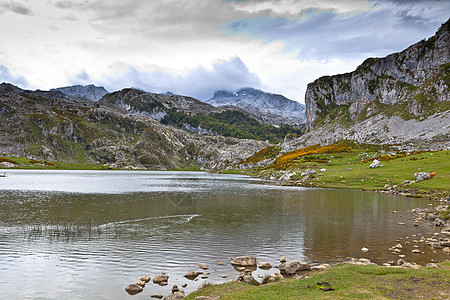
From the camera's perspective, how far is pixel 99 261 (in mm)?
28781

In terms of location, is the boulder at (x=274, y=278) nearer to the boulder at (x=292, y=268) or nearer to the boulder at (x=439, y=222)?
the boulder at (x=292, y=268)

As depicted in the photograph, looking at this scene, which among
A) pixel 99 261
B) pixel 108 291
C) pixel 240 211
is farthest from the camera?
pixel 240 211

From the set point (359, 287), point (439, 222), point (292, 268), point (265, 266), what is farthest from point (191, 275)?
point (439, 222)

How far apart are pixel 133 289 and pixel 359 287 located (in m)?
16.9

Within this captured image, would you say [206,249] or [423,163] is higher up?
[423,163]

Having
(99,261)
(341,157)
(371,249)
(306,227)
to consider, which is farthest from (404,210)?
(341,157)

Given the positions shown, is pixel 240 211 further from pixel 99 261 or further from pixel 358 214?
pixel 99 261

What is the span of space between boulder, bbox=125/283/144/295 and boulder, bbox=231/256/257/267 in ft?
32.2

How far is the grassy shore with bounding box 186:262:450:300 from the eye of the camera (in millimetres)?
17531

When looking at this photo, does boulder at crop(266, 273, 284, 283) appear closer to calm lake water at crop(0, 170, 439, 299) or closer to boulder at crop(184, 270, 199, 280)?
calm lake water at crop(0, 170, 439, 299)

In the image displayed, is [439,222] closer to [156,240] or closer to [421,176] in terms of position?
[156,240]

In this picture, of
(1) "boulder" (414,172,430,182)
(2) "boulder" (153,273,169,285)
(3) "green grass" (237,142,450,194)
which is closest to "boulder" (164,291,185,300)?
(2) "boulder" (153,273,169,285)

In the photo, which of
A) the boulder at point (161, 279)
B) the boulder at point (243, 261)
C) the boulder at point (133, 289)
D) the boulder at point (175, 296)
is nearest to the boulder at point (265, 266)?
the boulder at point (243, 261)

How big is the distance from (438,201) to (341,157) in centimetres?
11274
